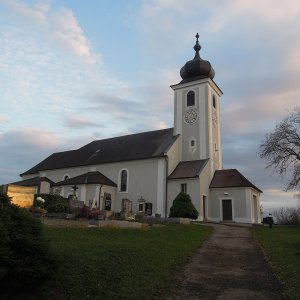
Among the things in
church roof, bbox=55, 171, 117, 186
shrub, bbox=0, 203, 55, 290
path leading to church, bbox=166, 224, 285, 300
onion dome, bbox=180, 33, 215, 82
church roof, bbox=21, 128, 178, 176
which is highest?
onion dome, bbox=180, 33, 215, 82

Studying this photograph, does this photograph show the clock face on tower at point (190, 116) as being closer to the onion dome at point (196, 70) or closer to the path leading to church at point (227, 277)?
the onion dome at point (196, 70)

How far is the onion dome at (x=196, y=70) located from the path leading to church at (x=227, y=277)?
29.9m

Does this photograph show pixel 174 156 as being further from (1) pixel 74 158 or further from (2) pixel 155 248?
(2) pixel 155 248

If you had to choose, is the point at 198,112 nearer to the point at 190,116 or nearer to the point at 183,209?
the point at 190,116

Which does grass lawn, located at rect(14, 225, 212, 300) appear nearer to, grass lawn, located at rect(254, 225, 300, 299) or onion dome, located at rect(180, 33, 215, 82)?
grass lawn, located at rect(254, 225, 300, 299)

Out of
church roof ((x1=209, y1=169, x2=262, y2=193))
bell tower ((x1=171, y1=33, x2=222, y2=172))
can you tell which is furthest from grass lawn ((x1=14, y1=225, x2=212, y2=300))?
bell tower ((x1=171, y1=33, x2=222, y2=172))

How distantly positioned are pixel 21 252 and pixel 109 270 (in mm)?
2822

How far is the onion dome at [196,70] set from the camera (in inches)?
1636

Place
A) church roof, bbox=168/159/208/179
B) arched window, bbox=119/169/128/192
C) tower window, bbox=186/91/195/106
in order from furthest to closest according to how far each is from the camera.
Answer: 1. tower window, bbox=186/91/195/106
2. arched window, bbox=119/169/128/192
3. church roof, bbox=168/159/208/179

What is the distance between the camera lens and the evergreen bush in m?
6.51

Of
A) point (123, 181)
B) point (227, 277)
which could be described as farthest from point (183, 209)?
point (227, 277)

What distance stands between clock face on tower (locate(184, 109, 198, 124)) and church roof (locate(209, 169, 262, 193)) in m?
6.26

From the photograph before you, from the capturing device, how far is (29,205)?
770 inches

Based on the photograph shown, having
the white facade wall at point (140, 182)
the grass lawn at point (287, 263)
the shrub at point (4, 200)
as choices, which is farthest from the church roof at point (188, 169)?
the shrub at point (4, 200)
